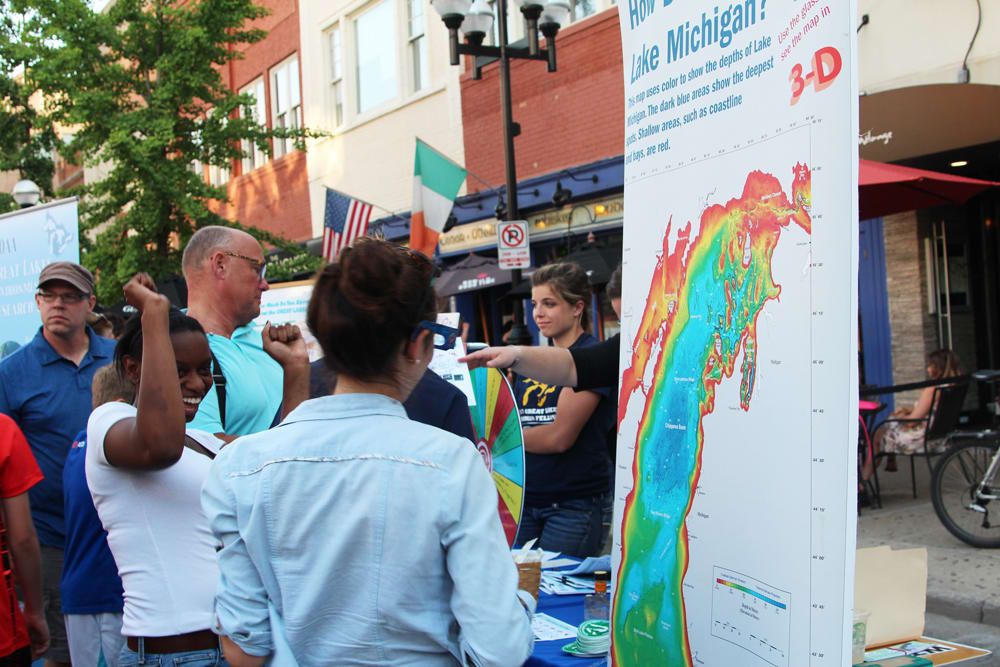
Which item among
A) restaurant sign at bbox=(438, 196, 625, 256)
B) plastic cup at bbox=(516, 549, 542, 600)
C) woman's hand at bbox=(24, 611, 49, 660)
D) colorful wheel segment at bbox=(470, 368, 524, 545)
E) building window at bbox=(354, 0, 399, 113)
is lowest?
woman's hand at bbox=(24, 611, 49, 660)

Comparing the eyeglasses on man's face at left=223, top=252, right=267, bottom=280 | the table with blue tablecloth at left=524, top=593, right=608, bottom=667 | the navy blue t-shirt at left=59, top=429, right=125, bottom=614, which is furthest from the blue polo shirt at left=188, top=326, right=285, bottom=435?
the table with blue tablecloth at left=524, top=593, right=608, bottom=667

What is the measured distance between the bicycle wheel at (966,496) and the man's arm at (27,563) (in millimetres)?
6236

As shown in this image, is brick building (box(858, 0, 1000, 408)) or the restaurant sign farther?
the restaurant sign

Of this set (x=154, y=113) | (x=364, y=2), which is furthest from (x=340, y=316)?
(x=364, y=2)

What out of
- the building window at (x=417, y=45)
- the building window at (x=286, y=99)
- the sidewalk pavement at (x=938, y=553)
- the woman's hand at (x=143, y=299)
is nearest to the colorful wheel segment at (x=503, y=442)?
the woman's hand at (x=143, y=299)

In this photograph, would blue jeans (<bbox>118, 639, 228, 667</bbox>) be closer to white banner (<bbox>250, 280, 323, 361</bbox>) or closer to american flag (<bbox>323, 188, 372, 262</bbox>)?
white banner (<bbox>250, 280, 323, 361</bbox>)

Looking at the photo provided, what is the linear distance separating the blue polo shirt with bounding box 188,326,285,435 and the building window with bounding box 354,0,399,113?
15201 millimetres

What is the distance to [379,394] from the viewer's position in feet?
6.62

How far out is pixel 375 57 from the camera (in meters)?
18.9

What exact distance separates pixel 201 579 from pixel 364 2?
1772 centimetres

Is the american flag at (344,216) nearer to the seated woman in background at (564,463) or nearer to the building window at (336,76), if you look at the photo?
the seated woman in background at (564,463)

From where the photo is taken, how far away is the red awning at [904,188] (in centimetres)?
795

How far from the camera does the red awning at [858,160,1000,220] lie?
7948mm

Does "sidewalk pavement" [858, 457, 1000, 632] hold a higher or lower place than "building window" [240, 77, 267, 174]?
lower
